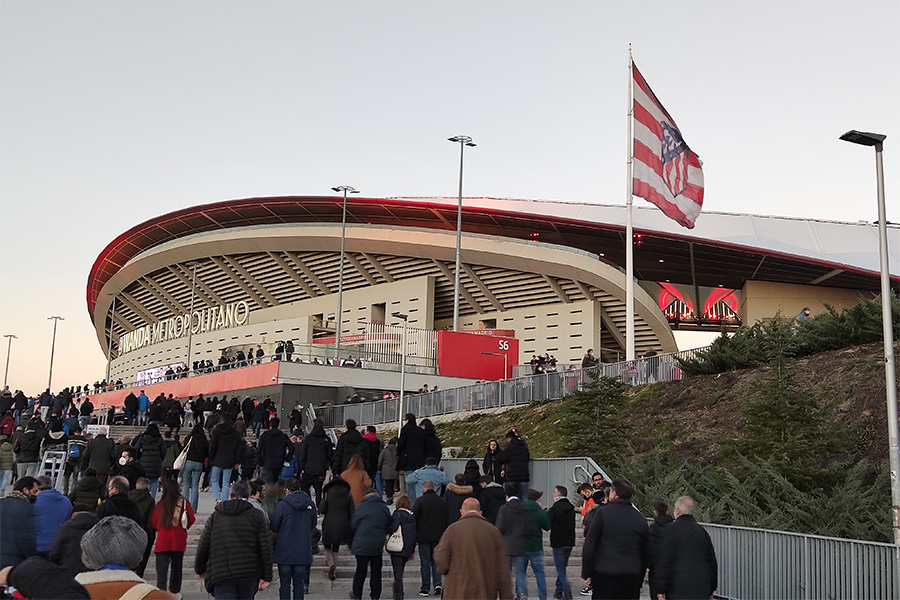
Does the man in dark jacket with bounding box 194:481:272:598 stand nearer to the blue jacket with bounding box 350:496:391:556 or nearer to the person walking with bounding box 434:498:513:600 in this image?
the person walking with bounding box 434:498:513:600

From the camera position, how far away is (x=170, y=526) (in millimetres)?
9633

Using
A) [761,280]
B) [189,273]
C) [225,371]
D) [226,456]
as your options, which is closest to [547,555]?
[226,456]

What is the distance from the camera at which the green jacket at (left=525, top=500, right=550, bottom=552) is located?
34.9ft

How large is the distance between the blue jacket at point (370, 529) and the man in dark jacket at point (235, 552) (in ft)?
8.30

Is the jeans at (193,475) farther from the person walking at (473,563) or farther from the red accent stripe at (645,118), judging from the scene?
the red accent stripe at (645,118)

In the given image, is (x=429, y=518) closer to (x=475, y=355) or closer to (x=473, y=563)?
(x=473, y=563)

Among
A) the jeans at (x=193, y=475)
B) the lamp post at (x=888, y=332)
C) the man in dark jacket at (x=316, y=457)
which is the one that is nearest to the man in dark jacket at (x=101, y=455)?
the jeans at (x=193, y=475)

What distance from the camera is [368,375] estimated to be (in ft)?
127

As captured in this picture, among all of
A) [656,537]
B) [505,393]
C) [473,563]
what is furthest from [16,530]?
[505,393]

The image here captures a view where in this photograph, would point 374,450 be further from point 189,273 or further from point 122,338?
point 122,338

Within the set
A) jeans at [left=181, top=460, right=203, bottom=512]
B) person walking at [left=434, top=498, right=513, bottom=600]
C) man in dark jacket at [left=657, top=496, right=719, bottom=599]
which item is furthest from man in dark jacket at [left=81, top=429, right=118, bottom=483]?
man in dark jacket at [left=657, top=496, right=719, bottom=599]

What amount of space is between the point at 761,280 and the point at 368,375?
24840mm

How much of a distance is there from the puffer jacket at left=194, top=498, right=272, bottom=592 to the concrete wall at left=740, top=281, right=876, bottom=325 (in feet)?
154

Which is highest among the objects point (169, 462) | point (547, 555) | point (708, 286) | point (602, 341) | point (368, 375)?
point (708, 286)
